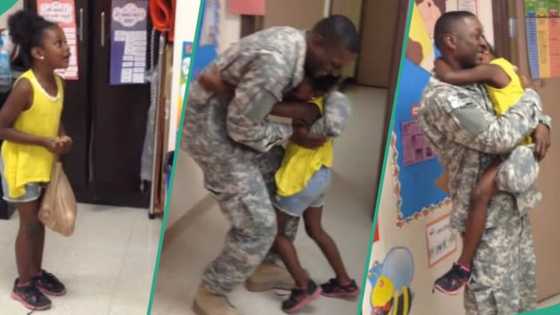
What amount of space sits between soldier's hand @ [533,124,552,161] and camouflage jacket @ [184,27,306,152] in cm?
55

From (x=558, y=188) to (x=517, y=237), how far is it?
0.20m

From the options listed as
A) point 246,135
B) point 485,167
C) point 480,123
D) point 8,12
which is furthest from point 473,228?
point 8,12

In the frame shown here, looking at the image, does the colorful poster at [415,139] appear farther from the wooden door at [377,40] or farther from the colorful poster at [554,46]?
the colorful poster at [554,46]

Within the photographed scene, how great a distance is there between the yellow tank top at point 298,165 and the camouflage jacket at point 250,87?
0.08 metres

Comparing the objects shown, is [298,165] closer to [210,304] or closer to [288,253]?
[288,253]

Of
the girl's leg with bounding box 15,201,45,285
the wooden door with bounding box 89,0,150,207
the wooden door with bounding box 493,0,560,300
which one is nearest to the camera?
the wooden door with bounding box 493,0,560,300

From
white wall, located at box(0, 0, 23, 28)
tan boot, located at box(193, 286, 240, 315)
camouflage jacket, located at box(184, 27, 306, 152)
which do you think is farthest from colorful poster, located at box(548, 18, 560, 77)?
white wall, located at box(0, 0, 23, 28)

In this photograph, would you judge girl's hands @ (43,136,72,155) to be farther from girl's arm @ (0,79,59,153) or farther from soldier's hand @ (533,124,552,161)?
soldier's hand @ (533,124,552,161)

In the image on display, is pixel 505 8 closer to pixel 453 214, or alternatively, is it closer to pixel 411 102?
pixel 411 102

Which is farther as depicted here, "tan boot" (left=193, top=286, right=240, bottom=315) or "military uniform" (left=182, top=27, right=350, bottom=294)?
"tan boot" (left=193, top=286, right=240, bottom=315)

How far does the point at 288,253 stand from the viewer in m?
1.44

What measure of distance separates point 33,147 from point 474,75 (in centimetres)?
107

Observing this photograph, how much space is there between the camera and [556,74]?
1561 millimetres

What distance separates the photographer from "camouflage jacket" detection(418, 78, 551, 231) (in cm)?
137
